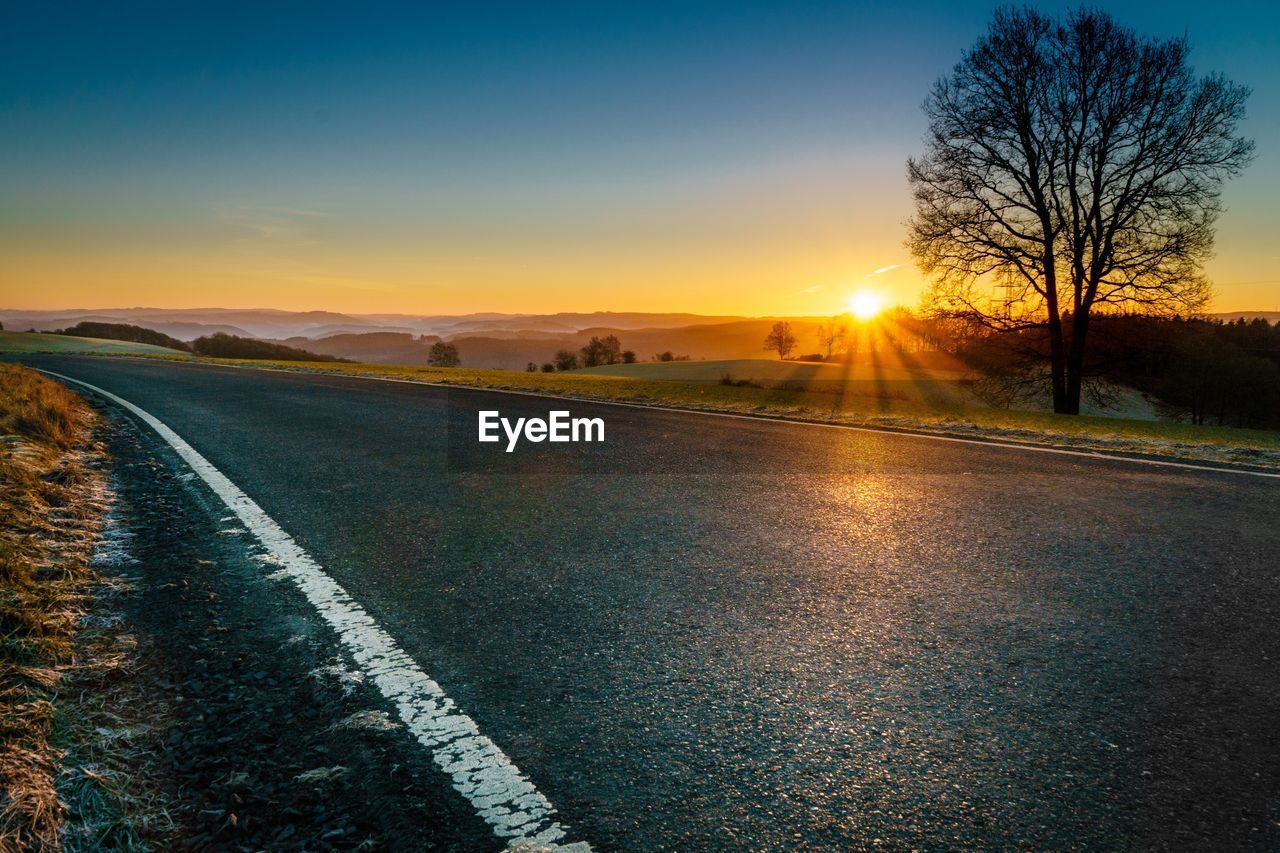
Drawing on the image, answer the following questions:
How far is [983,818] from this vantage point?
1920mm

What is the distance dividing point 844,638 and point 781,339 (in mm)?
105811

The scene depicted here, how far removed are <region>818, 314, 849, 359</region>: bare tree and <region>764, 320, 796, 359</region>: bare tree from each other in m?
5.98

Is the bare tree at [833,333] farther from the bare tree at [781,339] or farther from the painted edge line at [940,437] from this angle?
the painted edge line at [940,437]

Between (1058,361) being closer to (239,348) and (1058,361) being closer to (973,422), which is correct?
(973,422)


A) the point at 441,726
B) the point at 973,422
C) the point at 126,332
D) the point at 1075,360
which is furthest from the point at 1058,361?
the point at 126,332

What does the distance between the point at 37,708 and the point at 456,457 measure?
212 inches

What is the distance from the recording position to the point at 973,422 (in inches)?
438

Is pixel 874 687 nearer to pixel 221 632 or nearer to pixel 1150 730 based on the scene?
pixel 1150 730

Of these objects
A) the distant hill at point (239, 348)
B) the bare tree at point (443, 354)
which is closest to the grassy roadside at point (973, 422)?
the distant hill at point (239, 348)

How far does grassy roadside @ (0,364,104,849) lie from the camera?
1.87 meters

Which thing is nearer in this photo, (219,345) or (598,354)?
(219,345)

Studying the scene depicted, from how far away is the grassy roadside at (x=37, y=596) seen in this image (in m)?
1.87
